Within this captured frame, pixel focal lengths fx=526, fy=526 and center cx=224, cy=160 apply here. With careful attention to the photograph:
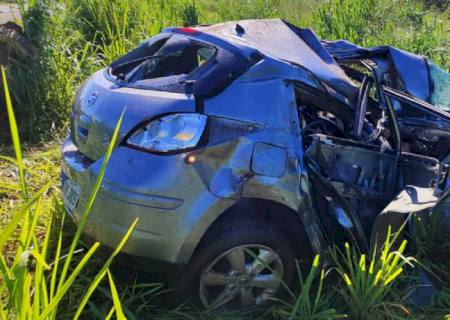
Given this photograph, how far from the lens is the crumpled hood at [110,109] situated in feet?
7.84

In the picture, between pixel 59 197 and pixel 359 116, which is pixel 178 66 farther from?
pixel 59 197

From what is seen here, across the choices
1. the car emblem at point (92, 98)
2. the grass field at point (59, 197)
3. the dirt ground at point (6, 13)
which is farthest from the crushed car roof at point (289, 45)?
the dirt ground at point (6, 13)

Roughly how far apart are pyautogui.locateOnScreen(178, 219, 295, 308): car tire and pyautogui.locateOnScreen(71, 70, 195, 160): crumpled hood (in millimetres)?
600

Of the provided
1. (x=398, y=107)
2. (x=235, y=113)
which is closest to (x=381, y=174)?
(x=398, y=107)

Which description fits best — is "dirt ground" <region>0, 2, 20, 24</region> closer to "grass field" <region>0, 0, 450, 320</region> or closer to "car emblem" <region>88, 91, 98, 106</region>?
"grass field" <region>0, 0, 450, 320</region>

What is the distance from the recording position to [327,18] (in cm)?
709

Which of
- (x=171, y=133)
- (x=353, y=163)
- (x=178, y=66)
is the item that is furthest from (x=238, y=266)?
(x=178, y=66)

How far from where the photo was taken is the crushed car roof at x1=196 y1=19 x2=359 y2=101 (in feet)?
Answer: 8.99

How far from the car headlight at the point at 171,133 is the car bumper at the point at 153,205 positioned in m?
0.05

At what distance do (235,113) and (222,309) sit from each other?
0.99m

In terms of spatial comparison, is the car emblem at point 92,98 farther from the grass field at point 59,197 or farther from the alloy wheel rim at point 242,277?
the alloy wheel rim at point 242,277

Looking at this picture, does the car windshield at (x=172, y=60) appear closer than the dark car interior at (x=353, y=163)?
No

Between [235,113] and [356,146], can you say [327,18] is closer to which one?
[356,146]

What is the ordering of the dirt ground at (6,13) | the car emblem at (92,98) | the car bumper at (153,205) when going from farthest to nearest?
the dirt ground at (6,13)
the car emblem at (92,98)
the car bumper at (153,205)
